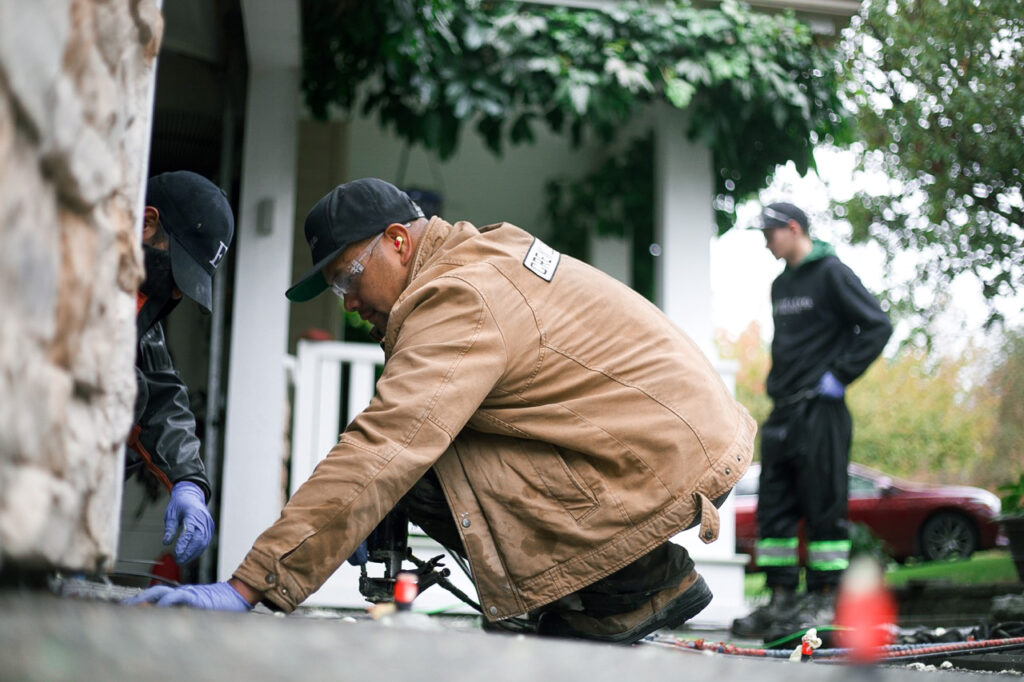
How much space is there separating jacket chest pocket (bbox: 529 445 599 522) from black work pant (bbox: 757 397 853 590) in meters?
2.56

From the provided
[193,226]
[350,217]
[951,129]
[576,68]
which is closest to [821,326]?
[951,129]

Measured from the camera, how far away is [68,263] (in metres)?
1.24

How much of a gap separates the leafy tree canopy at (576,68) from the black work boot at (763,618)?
234 centimetres

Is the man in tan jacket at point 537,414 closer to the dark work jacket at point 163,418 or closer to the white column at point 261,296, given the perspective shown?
the dark work jacket at point 163,418

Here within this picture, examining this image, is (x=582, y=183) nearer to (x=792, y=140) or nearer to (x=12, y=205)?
(x=792, y=140)

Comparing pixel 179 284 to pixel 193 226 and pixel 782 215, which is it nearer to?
pixel 193 226

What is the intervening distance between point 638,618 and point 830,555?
2.28 meters

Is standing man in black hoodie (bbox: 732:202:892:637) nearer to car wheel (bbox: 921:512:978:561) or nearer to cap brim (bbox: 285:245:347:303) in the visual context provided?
cap brim (bbox: 285:245:347:303)

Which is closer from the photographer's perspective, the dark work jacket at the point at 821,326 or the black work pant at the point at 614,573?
the black work pant at the point at 614,573

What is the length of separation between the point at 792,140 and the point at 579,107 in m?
1.42

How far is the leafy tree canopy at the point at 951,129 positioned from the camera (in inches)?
165

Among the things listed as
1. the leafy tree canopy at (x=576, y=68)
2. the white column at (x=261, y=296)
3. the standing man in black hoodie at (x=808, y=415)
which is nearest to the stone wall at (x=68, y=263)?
the white column at (x=261, y=296)

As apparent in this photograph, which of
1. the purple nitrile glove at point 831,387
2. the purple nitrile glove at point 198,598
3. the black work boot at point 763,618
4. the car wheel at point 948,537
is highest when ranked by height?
the purple nitrile glove at point 831,387

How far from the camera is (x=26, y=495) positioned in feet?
3.65
